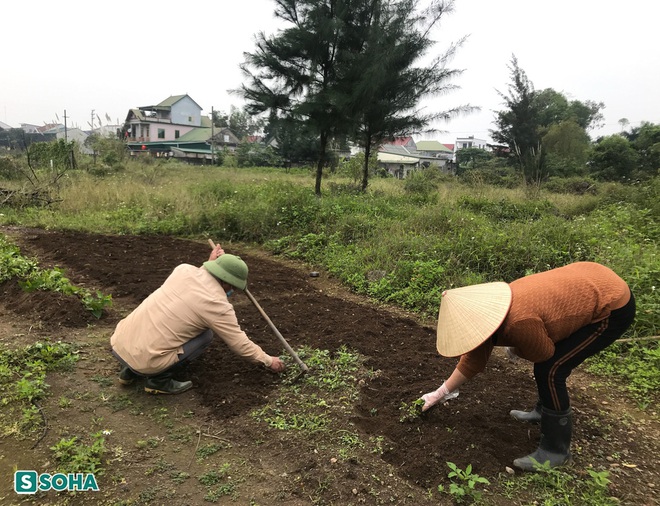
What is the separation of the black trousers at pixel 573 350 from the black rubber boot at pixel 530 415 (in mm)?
463

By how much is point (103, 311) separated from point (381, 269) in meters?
3.39

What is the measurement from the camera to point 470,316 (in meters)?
2.11

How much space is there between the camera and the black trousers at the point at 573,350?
7.00 ft

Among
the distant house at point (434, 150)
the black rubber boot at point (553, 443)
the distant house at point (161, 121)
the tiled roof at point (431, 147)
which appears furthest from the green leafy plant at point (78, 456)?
the tiled roof at point (431, 147)

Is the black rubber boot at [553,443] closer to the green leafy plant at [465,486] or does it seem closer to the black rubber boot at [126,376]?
the green leafy plant at [465,486]

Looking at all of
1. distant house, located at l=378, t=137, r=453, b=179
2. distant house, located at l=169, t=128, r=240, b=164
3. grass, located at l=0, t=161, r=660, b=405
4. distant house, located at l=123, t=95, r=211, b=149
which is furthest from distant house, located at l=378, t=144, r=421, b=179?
grass, located at l=0, t=161, r=660, b=405

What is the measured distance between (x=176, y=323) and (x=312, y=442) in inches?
Result: 46.0

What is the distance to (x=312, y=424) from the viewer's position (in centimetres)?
267

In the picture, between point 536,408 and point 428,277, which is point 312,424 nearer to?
point 536,408

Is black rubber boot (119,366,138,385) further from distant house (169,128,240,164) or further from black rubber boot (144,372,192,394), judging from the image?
distant house (169,128,240,164)

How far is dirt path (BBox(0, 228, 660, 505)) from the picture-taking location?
7.25 feet

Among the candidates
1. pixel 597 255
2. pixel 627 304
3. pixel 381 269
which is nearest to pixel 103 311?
pixel 381 269

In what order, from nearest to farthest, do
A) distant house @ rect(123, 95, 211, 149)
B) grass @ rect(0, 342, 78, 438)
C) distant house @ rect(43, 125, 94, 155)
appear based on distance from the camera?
grass @ rect(0, 342, 78, 438)
distant house @ rect(43, 125, 94, 155)
distant house @ rect(123, 95, 211, 149)

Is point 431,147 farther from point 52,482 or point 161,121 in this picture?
point 52,482
